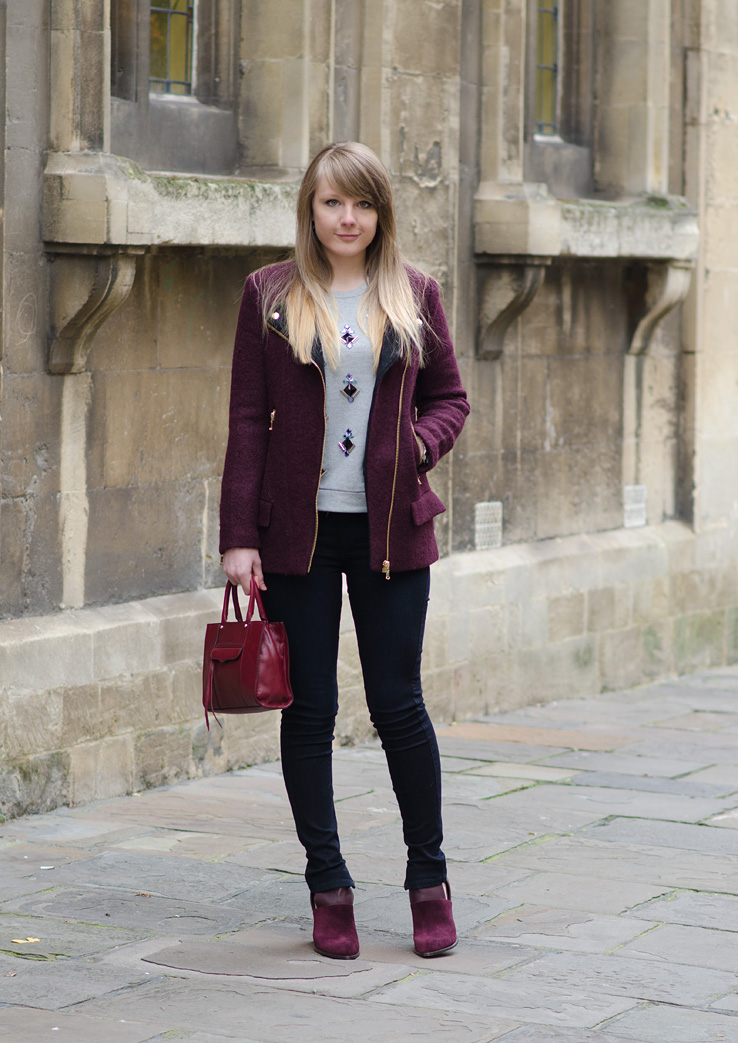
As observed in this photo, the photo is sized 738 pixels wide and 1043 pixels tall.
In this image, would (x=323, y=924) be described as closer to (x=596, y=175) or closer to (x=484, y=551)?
(x=484, y=551)

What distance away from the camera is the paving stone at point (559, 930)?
15.0 ft

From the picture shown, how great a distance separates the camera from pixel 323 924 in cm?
441

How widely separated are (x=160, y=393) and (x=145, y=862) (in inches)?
74.9

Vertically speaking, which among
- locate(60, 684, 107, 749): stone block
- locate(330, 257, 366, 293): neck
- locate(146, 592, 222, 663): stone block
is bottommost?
locate(60, 684, 107, 749): stone block

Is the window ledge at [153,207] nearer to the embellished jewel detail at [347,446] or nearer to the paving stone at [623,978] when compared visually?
the embellished jewel detail at [347,446]

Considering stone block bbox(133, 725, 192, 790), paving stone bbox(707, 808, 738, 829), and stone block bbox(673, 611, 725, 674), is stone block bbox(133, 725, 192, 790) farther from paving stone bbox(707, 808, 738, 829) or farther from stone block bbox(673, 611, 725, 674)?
stone block bbox(673, 611, 725, 674)

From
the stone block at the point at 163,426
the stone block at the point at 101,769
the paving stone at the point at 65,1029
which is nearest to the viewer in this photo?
the paving stone at the point at 65,1029

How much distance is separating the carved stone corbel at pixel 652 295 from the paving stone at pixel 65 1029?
6.04 meters

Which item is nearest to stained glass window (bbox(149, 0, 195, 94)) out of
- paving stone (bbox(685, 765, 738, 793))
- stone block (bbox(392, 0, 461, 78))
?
stone block (bbox(392, 0, 461, 78))

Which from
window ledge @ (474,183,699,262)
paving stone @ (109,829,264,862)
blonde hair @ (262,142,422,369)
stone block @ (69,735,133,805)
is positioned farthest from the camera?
window ledge @ (474,183,699,262)

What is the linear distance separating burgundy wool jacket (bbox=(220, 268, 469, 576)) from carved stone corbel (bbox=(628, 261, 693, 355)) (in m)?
4.99

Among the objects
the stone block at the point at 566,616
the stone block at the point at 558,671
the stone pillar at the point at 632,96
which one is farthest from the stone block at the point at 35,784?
the stone pillar at the point at 632,96

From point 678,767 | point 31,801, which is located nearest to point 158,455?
point 31,801

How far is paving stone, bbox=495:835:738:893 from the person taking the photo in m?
5.25
